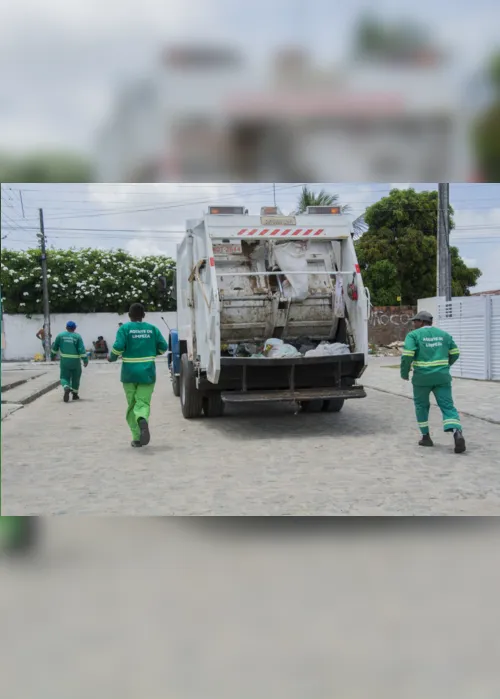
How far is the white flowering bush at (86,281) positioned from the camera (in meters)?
29.6

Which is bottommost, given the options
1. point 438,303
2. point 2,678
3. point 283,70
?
point 2,678

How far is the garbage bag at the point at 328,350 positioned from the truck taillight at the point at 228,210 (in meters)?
2.01

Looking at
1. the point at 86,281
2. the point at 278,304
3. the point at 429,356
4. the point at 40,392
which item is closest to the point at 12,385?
the point at 40,392

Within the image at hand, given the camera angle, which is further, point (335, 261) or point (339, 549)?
point (335, 261)

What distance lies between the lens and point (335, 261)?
32.0ft

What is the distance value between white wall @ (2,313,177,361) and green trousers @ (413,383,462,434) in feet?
68.7

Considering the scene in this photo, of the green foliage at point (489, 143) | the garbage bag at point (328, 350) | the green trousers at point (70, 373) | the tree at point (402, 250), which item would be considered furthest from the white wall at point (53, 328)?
the green foliage at point (489, 143)

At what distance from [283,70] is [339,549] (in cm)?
289

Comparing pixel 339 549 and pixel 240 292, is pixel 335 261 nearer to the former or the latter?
pixel 240 292

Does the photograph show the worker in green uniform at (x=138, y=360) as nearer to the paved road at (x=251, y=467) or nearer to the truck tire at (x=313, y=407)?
the paved road at (x=251, y=467)

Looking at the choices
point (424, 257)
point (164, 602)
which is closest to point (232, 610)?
point (164, 602)

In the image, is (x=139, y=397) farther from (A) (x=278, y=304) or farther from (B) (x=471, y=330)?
(B) (x=471, y=330)

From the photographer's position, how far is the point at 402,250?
101 feet

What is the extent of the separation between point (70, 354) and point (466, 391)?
7.13 metres
